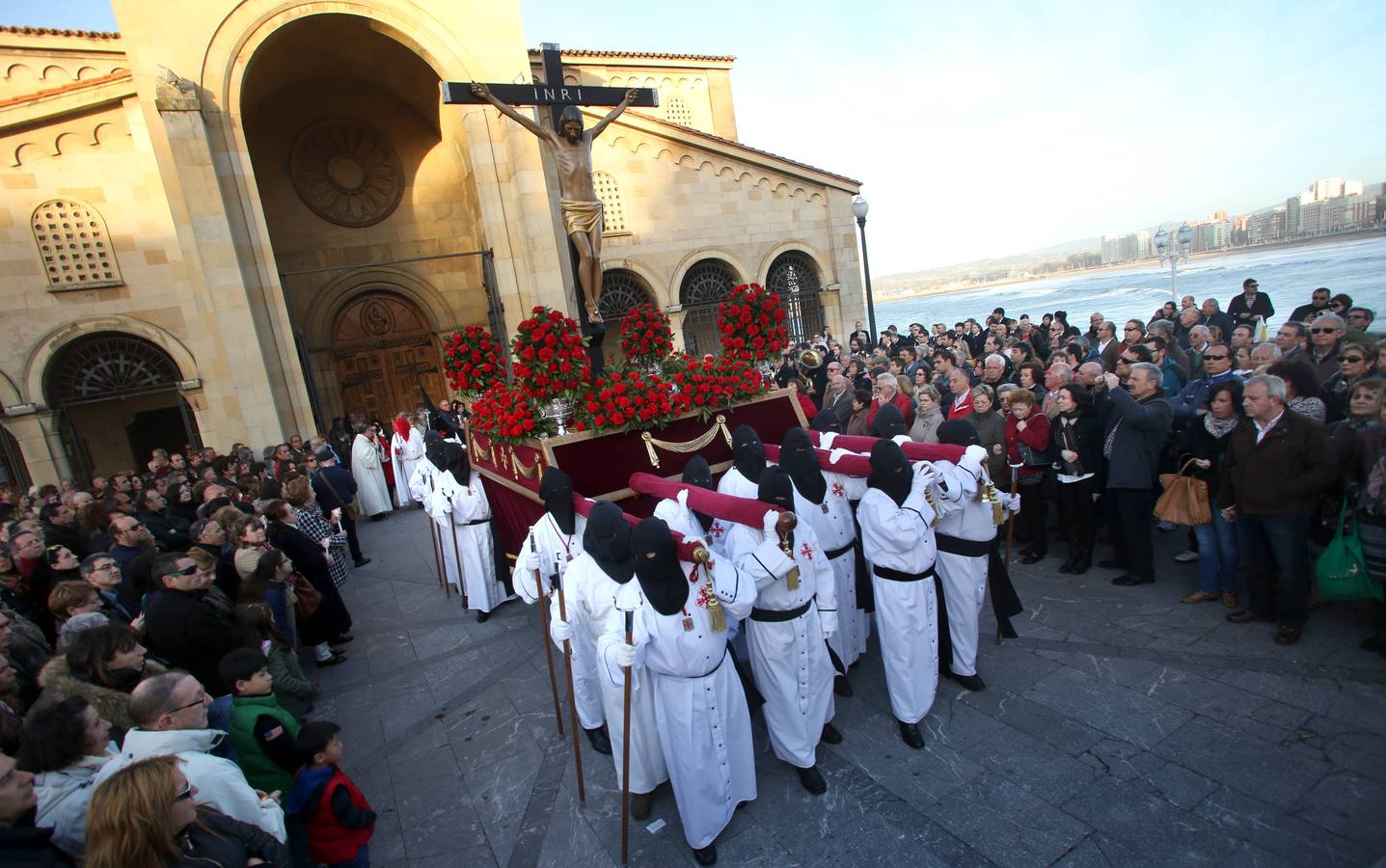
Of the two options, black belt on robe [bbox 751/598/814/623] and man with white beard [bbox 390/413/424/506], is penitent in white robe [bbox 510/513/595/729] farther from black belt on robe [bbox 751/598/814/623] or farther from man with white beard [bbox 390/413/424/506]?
man with white beard [bbox 390/413/424/506]

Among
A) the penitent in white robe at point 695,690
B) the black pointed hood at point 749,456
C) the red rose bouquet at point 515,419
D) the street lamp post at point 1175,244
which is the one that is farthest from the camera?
the street lamp post at point 1175,244

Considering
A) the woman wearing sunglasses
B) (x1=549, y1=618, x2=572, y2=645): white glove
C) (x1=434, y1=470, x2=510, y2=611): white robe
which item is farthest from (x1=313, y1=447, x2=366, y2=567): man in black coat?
the woman wearing sunglasses

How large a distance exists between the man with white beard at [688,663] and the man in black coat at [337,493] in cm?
692

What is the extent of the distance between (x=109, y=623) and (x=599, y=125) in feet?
20.7

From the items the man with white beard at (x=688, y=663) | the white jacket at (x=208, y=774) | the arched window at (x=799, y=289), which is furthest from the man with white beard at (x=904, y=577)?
the arched window at (x=799, y=289)

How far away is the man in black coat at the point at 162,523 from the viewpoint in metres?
6.79

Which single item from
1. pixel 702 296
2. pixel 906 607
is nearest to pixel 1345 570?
pixel 906 607

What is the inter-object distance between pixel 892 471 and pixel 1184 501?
3178mm

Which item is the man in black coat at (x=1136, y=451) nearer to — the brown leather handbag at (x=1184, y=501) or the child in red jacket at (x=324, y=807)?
the brown leather handbag at (x=1184, y=501)

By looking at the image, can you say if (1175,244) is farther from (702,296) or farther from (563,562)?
(563,562)

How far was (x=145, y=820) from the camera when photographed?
6.76ft

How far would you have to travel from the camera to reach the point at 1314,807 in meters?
3.22

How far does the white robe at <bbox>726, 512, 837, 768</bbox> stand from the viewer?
12.2ft

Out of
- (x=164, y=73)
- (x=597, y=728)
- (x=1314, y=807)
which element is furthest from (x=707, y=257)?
(x=1314, y=807)
